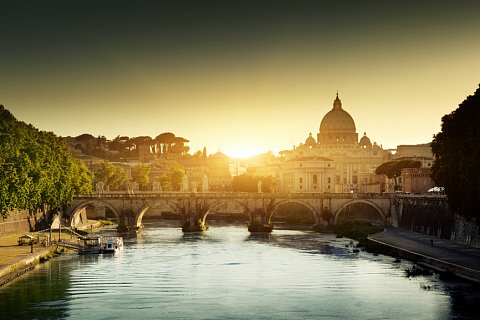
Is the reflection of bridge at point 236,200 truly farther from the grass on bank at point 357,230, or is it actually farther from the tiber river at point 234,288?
the tiber river at point 234,288

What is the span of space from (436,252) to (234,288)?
17.0 m

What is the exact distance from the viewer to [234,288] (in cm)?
4866

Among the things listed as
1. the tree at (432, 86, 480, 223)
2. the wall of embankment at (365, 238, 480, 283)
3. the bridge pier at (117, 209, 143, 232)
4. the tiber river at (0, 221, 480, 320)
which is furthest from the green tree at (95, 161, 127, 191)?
the tree at (432, 86, 480, 223)

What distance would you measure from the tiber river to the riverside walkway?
946 millimetres

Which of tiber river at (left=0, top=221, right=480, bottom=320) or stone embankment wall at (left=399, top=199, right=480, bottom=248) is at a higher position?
stone embankment wall at (left=399, top=199, right=480, bottom=248)

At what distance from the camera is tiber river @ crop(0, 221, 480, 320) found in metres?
41.0

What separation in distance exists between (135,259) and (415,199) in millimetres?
33277

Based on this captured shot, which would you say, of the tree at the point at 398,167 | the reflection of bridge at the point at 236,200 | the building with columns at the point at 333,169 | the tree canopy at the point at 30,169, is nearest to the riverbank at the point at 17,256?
the tree canopy at the point at 30,169

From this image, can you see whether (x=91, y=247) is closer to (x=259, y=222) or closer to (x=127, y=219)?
(x=127, y=219)

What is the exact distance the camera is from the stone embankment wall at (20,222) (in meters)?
71.9

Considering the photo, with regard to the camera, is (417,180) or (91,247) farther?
(417,180)

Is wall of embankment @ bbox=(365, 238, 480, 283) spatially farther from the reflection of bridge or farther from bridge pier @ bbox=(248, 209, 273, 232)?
the reflection of bridge

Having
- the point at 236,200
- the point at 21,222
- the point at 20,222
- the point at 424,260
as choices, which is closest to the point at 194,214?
the point at 236,200

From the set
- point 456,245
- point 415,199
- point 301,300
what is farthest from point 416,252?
point 415,199
